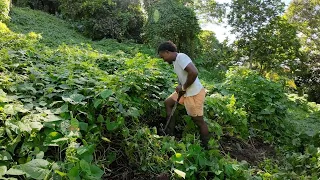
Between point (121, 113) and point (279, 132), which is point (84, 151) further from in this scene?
point (279, 132)

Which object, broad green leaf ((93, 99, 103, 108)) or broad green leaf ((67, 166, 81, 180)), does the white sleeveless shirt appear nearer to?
broad green leaf ((93, 99, 103, 108))

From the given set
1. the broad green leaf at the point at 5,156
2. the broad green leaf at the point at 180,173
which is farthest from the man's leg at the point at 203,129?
the broad green leaf at the point at 5,156

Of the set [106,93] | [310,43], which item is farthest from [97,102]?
[310,43]

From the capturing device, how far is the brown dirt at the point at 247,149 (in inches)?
151

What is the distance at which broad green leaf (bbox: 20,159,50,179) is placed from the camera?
1.92 metres

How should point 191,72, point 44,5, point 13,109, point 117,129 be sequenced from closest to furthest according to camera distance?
point 13,109
point 117,129
point 191,72
point 44,5

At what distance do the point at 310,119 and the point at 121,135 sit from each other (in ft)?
18.4

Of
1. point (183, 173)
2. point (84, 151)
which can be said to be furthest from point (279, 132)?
point (84, 151)

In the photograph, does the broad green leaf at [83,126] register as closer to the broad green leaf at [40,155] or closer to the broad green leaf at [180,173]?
the broad green leaf at [40,155]

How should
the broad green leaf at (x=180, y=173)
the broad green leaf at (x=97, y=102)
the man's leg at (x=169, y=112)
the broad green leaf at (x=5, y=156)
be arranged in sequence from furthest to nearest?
the man's leg at (x=169, y=112)
the broad green leaf at (x=97, y=102)
the broad green leaf at (x=180, y=173)
the broad green leaf at (x=5, y=156)

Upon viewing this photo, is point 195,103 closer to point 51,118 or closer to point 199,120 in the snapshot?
point 199,120

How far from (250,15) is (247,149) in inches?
413

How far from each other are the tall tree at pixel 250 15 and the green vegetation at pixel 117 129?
910 cm

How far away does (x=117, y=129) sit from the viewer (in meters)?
2.80
